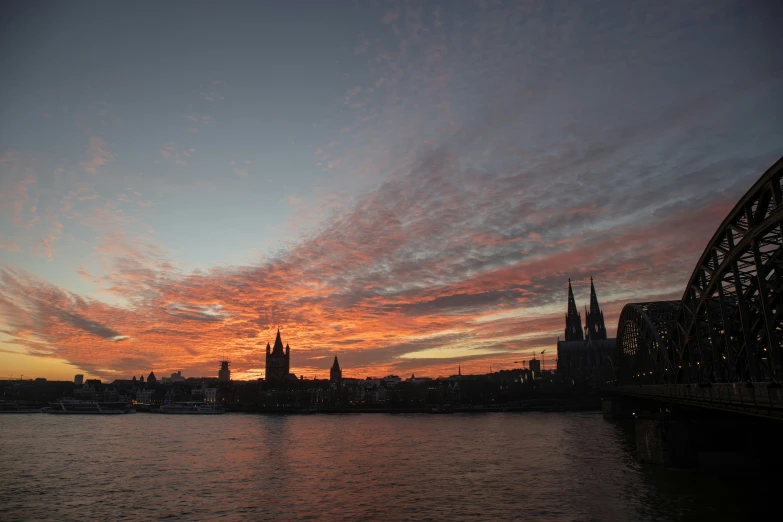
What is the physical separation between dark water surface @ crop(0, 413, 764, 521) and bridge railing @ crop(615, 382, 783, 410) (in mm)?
6967

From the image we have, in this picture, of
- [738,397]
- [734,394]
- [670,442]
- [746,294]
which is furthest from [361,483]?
[746,294]

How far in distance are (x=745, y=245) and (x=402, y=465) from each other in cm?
4201

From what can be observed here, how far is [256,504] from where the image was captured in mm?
41844

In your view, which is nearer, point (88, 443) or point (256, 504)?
point (256, 504)

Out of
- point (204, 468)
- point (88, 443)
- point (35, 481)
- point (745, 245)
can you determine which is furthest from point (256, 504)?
point (88, 443)

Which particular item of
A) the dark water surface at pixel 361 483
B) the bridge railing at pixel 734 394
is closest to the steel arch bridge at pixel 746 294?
the bridge railing at pixel 734 394

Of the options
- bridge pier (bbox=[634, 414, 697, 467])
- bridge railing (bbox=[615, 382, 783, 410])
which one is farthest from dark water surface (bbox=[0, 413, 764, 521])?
bridge railing (bbox=[615, 382, 783, 410])

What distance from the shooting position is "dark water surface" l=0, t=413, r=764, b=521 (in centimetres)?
3847

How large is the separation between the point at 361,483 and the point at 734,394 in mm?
32472

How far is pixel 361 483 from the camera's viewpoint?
5044cm

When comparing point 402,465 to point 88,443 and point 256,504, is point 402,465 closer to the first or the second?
point 256,504

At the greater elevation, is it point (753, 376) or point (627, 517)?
point (753, 376)

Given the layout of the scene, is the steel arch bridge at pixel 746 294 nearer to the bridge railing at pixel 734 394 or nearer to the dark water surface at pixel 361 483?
the bridge railing at pixel 734 394

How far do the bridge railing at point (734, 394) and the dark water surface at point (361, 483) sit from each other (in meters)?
6.97
